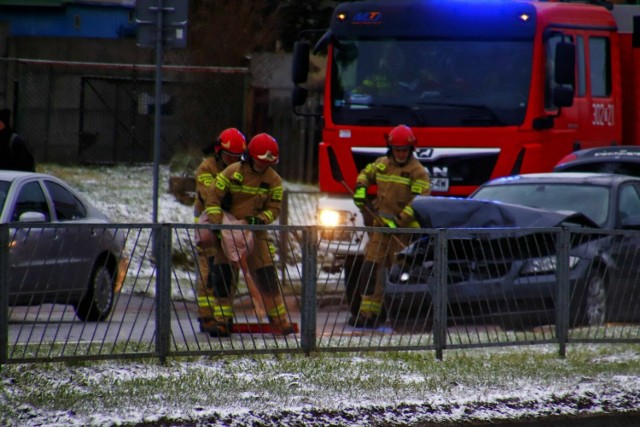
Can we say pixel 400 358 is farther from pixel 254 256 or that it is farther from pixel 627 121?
pixel 627 121

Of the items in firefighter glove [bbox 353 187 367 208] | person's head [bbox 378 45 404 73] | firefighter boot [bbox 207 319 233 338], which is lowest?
firefighter boot [bbox 207 319 233 338]

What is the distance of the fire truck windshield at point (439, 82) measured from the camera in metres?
14.6

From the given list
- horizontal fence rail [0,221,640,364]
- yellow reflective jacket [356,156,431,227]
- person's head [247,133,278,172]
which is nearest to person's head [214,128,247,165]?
person's head [247,133,278,172]

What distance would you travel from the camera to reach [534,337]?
9609mm

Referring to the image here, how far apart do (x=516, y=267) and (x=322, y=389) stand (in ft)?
7.65

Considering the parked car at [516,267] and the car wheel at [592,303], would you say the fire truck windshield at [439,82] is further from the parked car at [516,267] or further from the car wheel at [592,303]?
the car wheel at [592,303]

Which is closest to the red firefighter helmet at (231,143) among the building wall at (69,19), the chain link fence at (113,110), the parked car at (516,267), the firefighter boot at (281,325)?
the parked car at (516,267)

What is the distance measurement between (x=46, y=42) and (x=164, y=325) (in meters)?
18.5

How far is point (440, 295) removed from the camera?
9070 millimetres

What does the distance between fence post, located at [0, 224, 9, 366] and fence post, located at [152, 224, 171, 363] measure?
948mm

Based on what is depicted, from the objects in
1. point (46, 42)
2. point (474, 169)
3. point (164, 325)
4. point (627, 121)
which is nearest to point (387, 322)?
point (164, 325)

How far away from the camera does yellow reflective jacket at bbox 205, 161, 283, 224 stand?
11125mm

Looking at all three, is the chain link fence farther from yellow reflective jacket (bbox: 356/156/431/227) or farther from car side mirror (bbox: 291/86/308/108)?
yellow reflective jacket (bbox: 356/156/431/227)

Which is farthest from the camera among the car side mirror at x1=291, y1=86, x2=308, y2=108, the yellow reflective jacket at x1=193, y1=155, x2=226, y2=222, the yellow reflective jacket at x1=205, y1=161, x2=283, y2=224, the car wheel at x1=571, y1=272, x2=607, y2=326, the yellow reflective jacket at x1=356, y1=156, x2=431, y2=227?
the car side mirror at x1=291, y1=86, x2=308, y2=108
